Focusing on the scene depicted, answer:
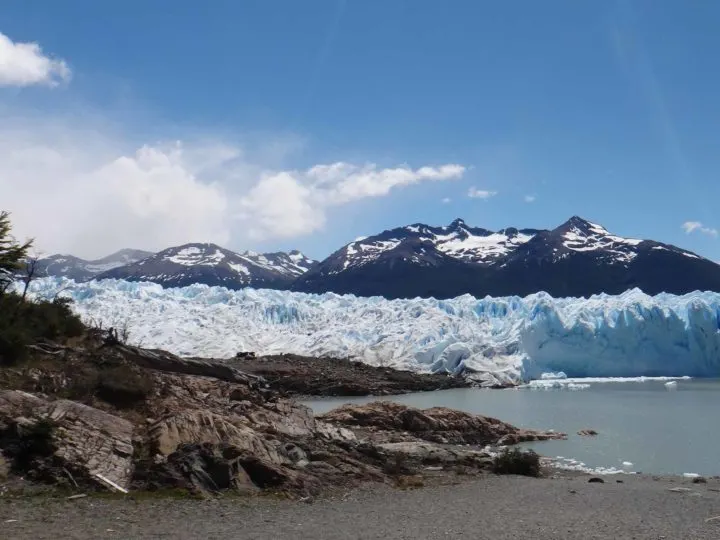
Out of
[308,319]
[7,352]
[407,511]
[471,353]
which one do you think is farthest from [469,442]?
[308,319]

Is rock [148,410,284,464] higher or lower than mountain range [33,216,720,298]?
lower

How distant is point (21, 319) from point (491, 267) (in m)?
117

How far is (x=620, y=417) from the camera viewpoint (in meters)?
28.1

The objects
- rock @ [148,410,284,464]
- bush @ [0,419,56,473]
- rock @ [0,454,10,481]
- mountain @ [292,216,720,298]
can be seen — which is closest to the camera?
rock @ [0,454,10,481]

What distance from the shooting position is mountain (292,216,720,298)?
107375mm

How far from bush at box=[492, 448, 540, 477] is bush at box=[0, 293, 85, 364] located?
10.00 metres

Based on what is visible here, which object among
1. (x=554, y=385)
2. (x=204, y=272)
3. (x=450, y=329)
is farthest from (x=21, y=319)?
(x=204, y=272)

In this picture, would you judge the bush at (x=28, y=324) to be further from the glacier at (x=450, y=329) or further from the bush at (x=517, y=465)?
the glacier at (x=450, y=329)

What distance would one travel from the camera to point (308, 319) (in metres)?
72.4

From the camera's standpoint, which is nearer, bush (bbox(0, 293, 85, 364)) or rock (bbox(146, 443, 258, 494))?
rock (bbox(146, 443, 258, 494))

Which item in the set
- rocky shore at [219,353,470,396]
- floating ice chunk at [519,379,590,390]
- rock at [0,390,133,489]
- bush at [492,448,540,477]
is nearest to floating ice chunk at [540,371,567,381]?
floating ice chunk at [519,379,590,390]

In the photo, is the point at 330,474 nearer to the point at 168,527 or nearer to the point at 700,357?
the point at 168,527

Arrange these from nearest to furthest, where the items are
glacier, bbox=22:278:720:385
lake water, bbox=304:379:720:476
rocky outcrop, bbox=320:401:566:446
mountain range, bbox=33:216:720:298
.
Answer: lake water, bbox=304:379:720:476 < rocky outcrop, bbox=320:401:566:446 < glacier, bbox=22:278:720:385 < mountain range, bbox=33:216:720:298

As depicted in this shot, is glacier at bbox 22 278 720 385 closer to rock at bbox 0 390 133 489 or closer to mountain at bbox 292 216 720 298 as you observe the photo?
rock at bbox 0 390 133 489
